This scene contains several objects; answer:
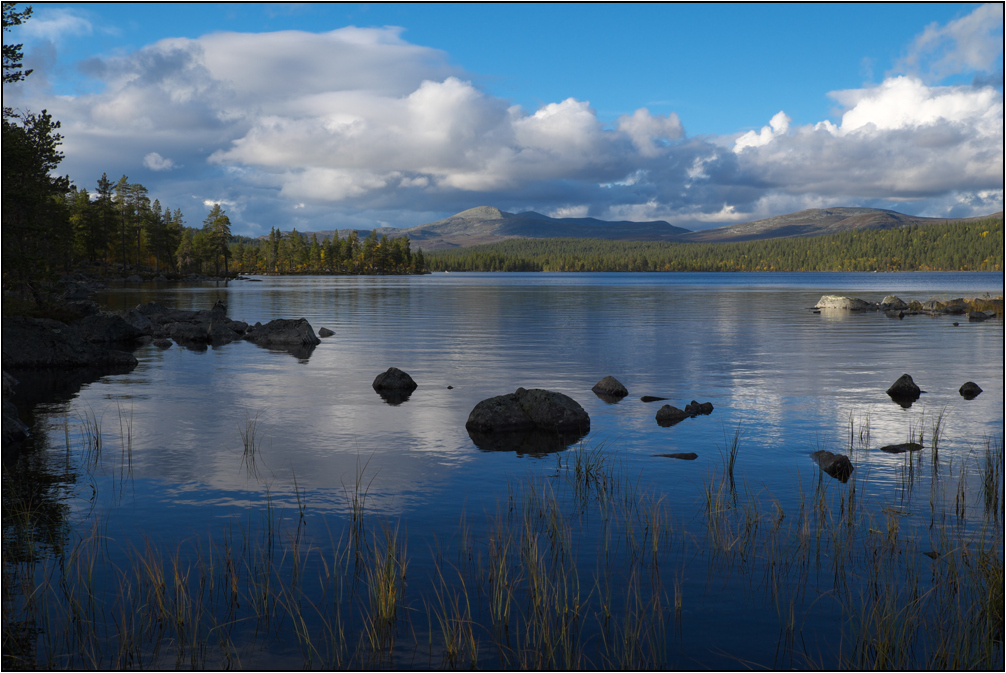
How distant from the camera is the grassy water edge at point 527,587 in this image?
26.5ft

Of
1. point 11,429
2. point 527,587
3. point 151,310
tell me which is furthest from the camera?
point 151,310

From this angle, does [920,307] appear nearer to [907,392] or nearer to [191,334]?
[907,392]

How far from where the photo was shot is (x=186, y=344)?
41.8 metres

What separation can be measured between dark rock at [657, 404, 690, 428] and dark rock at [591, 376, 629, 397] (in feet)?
12.6

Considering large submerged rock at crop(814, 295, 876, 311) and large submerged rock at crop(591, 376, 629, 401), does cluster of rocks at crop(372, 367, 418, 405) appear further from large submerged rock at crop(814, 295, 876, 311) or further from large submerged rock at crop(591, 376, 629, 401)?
large submerged rock at crop(814, 295, 876, 311)

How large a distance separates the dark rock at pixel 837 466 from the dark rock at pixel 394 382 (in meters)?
14.4

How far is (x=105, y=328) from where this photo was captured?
1593 inches

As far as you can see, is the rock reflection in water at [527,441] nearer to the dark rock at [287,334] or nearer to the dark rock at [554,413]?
the dark rock at [554,413]

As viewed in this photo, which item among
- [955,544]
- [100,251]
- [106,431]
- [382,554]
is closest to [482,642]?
[382,554]

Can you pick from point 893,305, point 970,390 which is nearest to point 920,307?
point 893,305

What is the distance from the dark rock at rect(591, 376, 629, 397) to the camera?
24.4m

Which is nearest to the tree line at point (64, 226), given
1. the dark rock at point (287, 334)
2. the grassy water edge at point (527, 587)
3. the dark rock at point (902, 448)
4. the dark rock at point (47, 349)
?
the dark rock at point (47, 349)

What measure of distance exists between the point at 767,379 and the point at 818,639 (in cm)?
2070

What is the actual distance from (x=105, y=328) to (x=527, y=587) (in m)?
38.2
